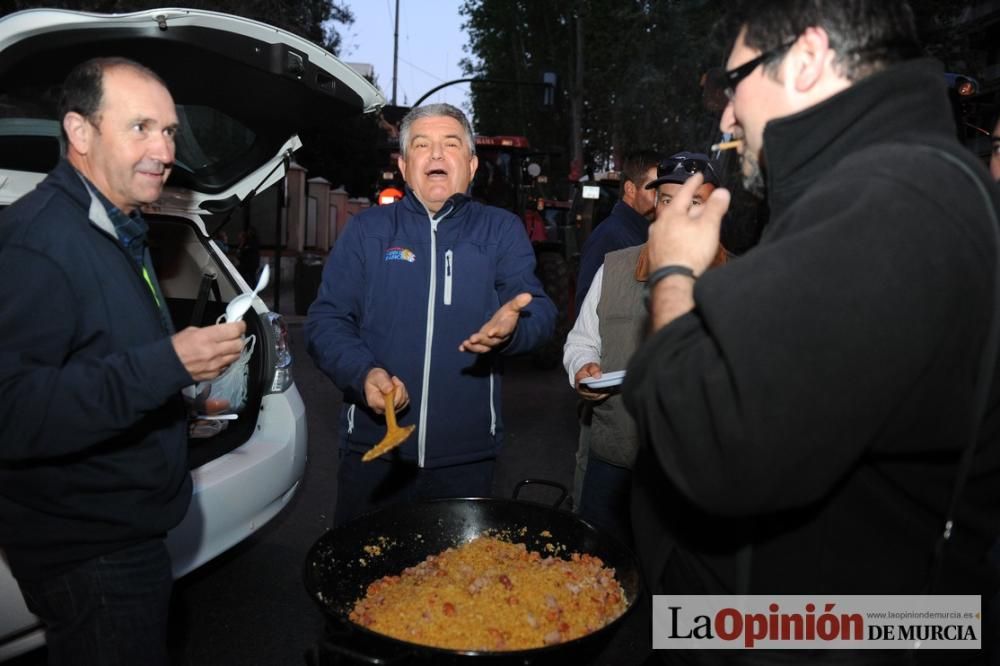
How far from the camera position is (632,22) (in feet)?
110

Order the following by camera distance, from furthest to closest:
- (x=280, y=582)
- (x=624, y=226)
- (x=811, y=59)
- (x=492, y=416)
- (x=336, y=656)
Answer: (x=624, y=226) < (x=280, y=582) < (x=492, y=416) < (x=336, y=656) < (x=811, y=59)

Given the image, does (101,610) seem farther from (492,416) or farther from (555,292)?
(555,292)

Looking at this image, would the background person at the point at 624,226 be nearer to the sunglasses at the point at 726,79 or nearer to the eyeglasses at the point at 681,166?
the eyeglasses at the point at 681,166

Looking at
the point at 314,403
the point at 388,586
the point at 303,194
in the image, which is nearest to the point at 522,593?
the point at 388,586

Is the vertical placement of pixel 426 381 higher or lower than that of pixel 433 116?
lower

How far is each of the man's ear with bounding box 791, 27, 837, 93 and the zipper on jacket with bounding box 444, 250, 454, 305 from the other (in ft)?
5.77

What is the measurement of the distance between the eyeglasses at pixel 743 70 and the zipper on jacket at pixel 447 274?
1.58 metres

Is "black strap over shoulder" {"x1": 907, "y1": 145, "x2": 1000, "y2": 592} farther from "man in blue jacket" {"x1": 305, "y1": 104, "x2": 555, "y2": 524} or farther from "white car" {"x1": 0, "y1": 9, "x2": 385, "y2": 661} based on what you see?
"white car" {"x1": 0, "y1": 9, "x2": 385, "y2": 661}

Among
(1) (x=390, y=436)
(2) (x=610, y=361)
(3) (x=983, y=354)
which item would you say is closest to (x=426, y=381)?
(1) (x=390, y=436)

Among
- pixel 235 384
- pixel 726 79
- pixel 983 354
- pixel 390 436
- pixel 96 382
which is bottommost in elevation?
pixel 235 384

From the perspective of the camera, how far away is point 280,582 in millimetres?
4328

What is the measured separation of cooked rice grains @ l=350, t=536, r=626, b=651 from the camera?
203 centimetres

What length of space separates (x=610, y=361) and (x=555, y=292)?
7216 mm

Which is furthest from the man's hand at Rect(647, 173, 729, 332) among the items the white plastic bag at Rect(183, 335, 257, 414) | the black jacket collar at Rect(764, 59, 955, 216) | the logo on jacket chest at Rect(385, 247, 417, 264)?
Answer: the white plastic bag at Rect(183, 335, 257, 414)
